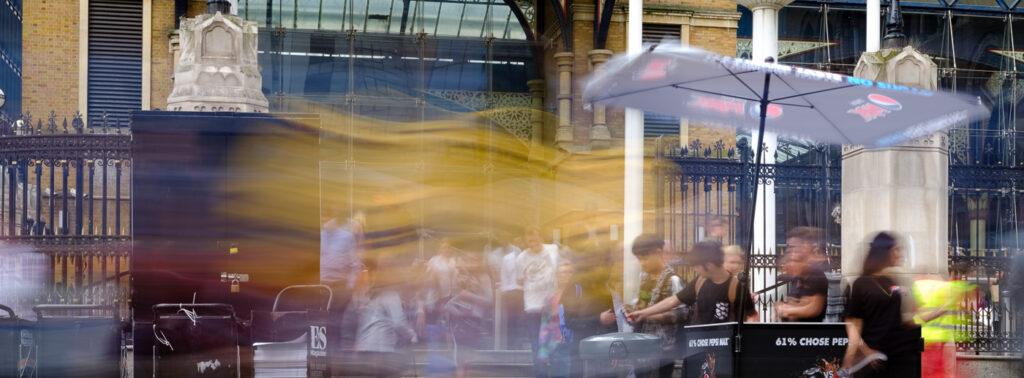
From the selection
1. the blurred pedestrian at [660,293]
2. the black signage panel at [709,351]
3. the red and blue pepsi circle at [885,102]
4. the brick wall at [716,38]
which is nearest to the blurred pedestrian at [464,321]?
the blurred pedestrian at [660,293]

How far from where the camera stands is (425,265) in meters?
13.2

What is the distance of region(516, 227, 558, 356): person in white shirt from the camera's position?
1173 cm

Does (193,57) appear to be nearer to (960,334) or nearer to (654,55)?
(654,55)

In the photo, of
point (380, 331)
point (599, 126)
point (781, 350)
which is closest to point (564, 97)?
point (599, 126)

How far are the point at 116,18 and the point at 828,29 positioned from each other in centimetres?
1466

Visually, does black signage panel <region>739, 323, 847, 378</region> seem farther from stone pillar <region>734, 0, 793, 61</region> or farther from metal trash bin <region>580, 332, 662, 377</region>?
stone pillar <region>734, 0, 793, 61</region>

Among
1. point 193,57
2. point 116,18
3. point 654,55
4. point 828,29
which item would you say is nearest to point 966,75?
point 828,29

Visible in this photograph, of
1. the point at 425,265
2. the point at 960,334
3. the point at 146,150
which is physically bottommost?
the point at 960,334

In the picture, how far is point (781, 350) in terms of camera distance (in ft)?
27.2

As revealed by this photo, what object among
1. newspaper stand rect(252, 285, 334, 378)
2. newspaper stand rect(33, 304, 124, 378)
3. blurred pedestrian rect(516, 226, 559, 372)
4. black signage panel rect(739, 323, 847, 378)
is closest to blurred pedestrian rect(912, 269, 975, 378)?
black signage panel rect(739, 323, 847, 378)

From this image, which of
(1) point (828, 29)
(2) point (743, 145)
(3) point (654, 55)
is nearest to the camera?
(3) point (654, 55)

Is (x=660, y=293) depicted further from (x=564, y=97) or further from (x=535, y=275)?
(x=564, y=97)

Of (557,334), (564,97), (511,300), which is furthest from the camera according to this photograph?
(564,97)

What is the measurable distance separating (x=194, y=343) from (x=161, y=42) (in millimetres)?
14456
